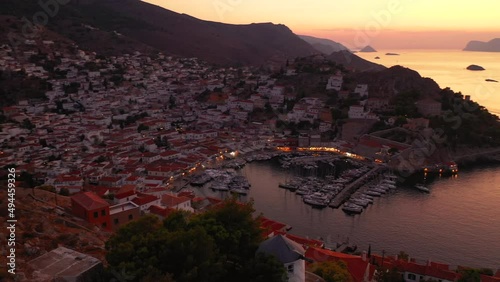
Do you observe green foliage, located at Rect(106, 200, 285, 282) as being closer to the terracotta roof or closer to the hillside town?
the hillside town

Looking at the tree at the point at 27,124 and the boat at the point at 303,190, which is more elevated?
the tree at the point at 27,124

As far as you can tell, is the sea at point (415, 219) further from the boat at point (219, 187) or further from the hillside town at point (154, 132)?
the hillside town at point (154, 132)

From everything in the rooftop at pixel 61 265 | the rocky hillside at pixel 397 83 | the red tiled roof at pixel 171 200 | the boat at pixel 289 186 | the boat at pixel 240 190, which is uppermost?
the rocky hillside at pixel 397 83

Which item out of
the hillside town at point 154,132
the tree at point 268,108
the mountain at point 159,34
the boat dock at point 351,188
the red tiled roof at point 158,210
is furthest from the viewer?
the mountain at point 159,34

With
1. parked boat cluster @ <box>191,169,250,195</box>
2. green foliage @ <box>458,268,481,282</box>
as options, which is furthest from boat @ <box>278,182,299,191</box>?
green foliage @ <box>458,268,481,282</box>

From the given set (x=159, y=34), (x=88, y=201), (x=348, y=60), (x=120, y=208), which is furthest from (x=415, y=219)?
(x=159, y=34)

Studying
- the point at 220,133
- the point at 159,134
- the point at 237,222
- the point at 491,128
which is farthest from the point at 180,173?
the point at 491,128

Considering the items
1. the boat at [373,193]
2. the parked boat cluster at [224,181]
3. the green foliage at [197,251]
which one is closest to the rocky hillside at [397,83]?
the boat at [373,193]

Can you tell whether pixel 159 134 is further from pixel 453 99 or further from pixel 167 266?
pixel 453 99
